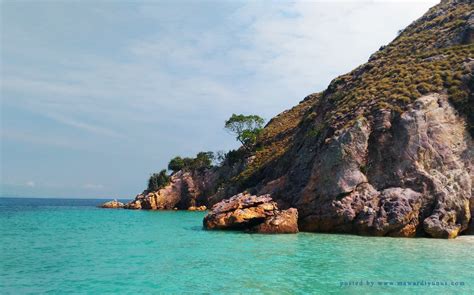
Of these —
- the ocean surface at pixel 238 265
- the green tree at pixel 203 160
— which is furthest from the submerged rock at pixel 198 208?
the ocean surface at pixel 238 265

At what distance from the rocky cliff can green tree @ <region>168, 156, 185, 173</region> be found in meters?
58.6

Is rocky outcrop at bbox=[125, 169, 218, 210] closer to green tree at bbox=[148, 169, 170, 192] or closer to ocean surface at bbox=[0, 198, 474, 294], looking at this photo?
green tree at bbox=[148, 169, 170, 192]

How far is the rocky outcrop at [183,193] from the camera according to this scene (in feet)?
301

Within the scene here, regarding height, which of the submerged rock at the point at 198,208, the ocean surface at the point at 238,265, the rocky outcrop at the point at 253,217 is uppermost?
the rocky outcrop at the point at 253,217

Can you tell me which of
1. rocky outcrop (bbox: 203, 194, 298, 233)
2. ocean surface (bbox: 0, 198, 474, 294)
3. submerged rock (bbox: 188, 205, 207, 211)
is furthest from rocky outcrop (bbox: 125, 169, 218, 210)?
ocean surface (bbox: 0, 198, 474, 294)

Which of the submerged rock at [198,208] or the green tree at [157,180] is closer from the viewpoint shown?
the submerged rock at [198,208]

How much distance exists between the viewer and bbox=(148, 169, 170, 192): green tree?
104 metres

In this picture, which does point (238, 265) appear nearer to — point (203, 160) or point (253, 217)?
point (253, 217)

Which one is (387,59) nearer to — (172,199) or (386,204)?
(386,204)

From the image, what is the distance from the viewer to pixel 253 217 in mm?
36062

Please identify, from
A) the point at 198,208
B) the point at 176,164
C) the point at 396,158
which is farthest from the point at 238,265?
the point at 176,164

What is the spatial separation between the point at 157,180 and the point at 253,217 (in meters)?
73.1

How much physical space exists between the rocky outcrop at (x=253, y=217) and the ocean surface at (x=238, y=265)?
3.01 meters

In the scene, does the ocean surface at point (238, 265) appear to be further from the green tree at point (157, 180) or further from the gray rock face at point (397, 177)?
the green tree at point (157, 180)
